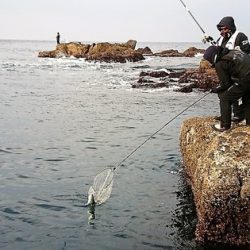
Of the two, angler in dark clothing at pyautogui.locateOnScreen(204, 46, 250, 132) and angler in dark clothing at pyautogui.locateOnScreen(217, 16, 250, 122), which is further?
angler in dark clothing at pyautogui.locateOnScreen(217, 16, 250, 122)

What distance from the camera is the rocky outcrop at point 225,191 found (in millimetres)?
6473

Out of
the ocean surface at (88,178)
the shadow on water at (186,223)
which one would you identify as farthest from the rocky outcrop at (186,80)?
the shadow on water at (186,223)

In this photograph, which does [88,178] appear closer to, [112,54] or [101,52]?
[112,54]

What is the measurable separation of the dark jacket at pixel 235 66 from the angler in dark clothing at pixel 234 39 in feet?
2.27

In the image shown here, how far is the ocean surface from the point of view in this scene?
731cm

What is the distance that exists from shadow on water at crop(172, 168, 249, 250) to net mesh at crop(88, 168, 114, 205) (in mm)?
1452

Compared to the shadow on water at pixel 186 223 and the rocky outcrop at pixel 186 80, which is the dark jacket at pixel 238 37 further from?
the rocky outcrop at pixel 186 80

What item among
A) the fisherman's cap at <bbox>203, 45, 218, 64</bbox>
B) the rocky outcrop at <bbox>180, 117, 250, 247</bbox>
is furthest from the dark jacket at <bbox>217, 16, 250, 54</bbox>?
the rocky outcrop at <bbox>180, 117, 250, 247</bbox>

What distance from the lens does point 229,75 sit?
7.65m

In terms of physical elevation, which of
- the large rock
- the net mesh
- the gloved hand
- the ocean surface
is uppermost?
the gloved hand

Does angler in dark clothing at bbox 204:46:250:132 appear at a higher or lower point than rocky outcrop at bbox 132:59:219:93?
higher

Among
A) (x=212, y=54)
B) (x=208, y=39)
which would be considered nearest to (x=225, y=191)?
(x=212, y=54)

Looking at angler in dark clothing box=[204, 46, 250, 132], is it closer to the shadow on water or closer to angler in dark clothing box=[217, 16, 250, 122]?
angler in dark clothing box=[217, 16, 250, 122]

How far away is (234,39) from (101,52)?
60.5 m
